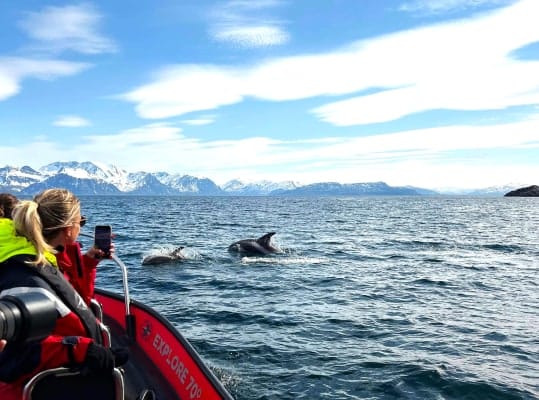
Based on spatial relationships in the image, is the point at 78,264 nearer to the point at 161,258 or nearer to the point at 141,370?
the point at 141,370

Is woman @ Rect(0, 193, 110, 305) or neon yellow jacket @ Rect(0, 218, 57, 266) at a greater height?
neon yellow jacket @ Rect(0, 218, 57, 266)

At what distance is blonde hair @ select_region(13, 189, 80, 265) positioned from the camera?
154 inches

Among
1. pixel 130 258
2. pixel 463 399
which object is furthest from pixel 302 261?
pixel 463 399

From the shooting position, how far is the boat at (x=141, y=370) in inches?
164

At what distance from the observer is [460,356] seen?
11727mm

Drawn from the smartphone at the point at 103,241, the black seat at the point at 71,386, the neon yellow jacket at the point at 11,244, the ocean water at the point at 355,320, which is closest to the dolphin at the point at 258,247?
the ocean water at the point at 355,320

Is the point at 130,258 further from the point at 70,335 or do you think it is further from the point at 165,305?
the point at 70,335

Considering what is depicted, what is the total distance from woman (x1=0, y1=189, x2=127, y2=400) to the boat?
181 mm

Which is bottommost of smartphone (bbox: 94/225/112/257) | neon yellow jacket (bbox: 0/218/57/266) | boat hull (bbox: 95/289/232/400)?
boat hull (bbox: 95/289/232/400)

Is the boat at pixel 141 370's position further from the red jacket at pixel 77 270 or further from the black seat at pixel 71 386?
the red jacket at pixel 77 270

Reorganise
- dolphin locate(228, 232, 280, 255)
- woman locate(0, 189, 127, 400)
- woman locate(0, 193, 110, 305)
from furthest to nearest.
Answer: dolphin locate(228, 232, 280, 255) → woman locate(0, 193, 110, 305) → woman locate(0, 189, 127, 400)

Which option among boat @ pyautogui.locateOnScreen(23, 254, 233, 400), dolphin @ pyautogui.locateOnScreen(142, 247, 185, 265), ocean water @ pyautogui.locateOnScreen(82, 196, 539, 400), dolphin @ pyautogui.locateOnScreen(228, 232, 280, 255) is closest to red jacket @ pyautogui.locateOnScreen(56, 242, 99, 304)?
boat @ pyautogui.locateOnScreen(23, 254, 233, 400)

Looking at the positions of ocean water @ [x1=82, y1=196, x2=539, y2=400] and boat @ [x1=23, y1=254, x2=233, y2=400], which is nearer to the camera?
boat @ [x1=23, y1=254, x2=233, y2=400]

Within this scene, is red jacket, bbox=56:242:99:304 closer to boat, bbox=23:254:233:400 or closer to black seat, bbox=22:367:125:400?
boat, bbox=23:254:233:400
